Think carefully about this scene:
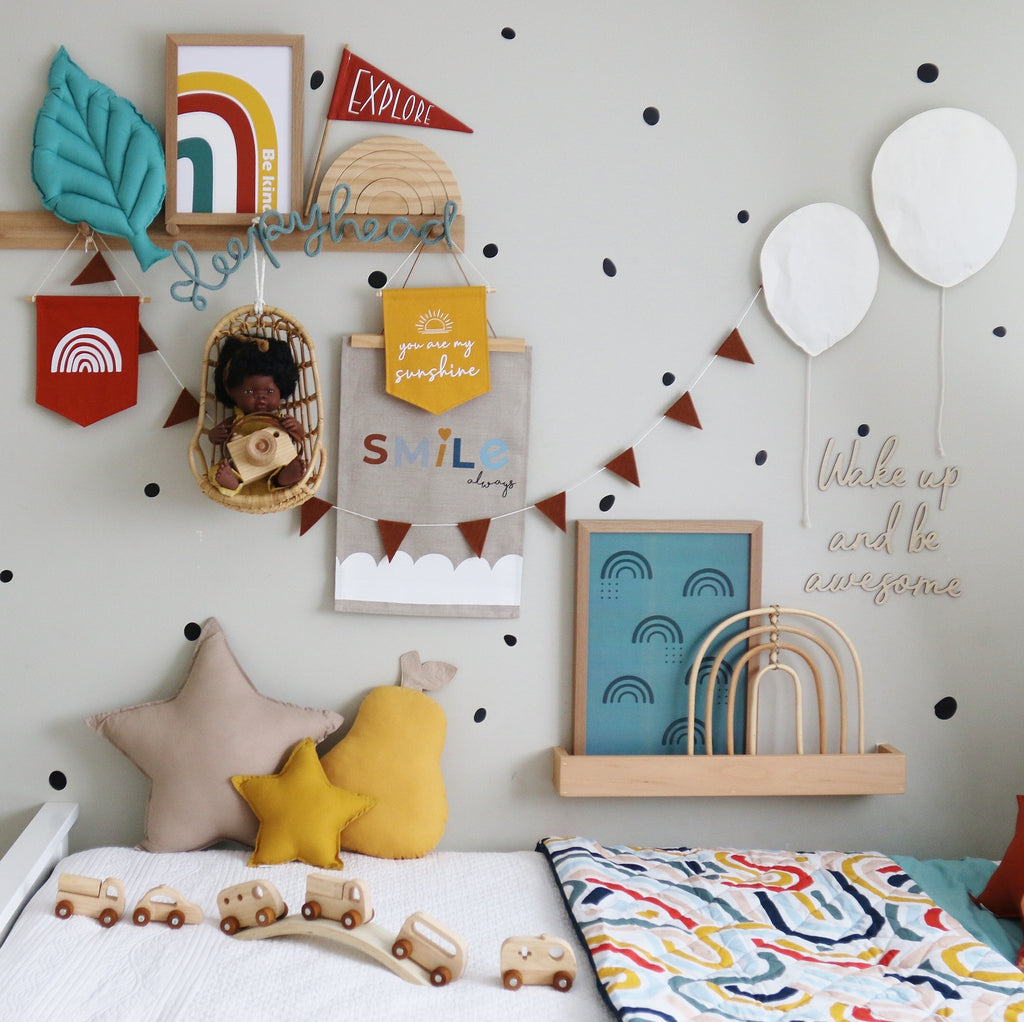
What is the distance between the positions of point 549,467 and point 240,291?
678 millimetres

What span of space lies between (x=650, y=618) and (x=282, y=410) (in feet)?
2.68

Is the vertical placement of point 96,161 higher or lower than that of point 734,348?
higher

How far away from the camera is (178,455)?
70.9 inches

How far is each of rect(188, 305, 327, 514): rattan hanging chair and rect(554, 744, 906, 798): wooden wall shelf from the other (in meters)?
0.73

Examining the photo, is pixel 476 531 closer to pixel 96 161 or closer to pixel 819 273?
pixel 819 273

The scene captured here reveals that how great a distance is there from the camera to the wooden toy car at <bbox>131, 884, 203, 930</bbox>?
150 centimetres

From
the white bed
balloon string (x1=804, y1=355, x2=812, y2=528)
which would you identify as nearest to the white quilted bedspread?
the white bed

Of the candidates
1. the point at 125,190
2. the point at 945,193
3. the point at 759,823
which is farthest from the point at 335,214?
the point at 759,823

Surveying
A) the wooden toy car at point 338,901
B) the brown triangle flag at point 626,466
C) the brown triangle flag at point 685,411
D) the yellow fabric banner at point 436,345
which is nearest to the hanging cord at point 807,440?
the brown triangle flag at point 685,411

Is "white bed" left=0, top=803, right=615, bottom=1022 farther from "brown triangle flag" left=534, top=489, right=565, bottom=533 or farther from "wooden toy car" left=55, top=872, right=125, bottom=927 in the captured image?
"brown triangle flag" left=534, top=489, right=565, bottom=533

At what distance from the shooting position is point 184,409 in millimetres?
1776

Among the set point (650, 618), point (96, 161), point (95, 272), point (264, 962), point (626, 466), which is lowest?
point (264, 962)

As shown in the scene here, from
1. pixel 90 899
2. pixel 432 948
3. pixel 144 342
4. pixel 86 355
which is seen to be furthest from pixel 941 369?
pixel 90 899

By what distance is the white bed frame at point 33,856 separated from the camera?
1513mm
